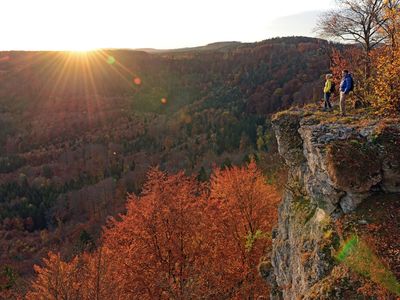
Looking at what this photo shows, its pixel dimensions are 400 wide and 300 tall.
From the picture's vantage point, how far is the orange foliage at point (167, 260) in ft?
83.0

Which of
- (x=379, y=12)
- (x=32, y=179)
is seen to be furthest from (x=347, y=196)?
(x=32, y=179)

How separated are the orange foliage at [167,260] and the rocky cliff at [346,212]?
10527 millimetres

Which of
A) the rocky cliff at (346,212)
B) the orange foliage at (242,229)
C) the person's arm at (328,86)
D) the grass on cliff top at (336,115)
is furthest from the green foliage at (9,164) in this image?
the rocky cliff at (346,212)

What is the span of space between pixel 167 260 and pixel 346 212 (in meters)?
18.5

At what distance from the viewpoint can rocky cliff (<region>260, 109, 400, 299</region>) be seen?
10.9 meters

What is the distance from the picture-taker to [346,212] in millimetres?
13133

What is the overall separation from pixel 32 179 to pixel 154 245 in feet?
502

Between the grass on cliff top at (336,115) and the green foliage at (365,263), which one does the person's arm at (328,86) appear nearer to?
the grass on cliff top at (336,115)

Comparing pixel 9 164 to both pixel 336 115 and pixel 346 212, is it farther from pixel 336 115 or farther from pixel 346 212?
pixel 346 212

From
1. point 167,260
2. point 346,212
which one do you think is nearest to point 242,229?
point 167,260

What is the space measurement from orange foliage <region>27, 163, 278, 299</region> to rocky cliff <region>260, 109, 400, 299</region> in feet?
34.5

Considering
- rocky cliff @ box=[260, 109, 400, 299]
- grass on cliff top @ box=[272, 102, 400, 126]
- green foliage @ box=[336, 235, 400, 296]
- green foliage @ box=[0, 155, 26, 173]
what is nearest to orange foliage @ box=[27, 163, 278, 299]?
rocky cliff @ box=[260, 109, 400, 299]

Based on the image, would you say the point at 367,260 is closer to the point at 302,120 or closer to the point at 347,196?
the point at 347,196

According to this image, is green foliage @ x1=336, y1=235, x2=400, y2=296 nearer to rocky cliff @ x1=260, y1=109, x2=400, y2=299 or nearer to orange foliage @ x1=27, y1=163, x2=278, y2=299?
rocky cliff @ x1=260, y1=109, x2=400, y2=299
